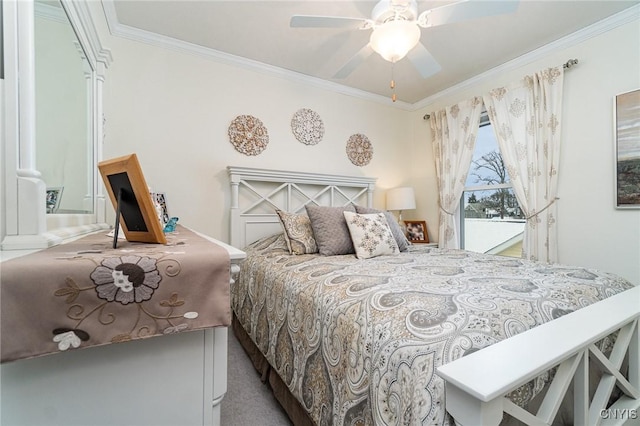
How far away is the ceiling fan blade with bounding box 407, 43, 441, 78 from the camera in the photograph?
176 centimetres

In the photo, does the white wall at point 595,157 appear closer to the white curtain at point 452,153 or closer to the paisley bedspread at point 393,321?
the white curtain at point 452,153

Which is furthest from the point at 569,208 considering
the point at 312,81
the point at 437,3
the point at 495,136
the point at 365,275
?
the point at 312,81

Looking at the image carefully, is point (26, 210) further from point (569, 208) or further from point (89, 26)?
point (569, 208)

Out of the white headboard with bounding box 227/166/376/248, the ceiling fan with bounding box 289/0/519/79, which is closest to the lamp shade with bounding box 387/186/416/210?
the white headboard with bounding box 227/166/376/248

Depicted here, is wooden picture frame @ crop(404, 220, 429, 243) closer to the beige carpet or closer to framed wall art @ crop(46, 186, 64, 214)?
the beige carpet

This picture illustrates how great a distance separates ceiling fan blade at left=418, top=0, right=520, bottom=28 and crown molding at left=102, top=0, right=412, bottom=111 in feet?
5.39

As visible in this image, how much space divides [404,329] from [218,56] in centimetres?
281

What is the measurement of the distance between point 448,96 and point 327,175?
6.01 feet

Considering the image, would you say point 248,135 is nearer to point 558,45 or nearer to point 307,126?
point 307,126

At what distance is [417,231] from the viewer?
11.3 ft

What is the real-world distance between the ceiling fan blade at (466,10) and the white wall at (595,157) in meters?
1.48

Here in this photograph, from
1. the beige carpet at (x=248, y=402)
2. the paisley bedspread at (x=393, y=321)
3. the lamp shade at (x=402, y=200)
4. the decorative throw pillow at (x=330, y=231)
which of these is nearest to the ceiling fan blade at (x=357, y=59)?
the decorative throw pillow at (x=330, y=231)

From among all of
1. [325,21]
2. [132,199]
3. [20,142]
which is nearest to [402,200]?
[325,21]

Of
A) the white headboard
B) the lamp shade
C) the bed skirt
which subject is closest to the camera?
the bed skirt
